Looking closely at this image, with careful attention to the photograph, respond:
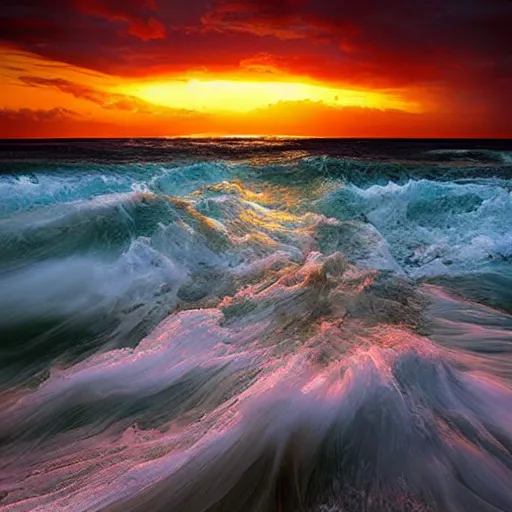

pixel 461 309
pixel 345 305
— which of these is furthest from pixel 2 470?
pixel 461 309

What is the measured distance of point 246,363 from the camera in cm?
463

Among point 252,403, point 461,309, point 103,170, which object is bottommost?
point 103,170

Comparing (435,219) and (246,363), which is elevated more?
(246,363)

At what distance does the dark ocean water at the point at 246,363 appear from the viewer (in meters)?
2.98

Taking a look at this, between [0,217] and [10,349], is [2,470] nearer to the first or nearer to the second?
[10,349]

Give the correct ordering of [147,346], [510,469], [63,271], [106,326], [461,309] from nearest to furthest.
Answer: [510,469]
[147,346]
[106,326]
[461,309]
[63,271]

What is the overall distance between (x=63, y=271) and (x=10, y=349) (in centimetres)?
236

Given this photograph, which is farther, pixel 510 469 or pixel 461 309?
pixel 461 309

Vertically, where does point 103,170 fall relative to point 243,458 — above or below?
below

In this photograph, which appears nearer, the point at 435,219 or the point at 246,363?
the point at 246,363

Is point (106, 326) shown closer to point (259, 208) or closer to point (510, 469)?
point (510, 469)

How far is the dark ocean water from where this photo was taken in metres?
2.98

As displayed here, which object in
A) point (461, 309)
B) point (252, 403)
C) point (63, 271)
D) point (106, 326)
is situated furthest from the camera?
point (63, 271)

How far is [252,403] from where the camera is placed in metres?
3.69
